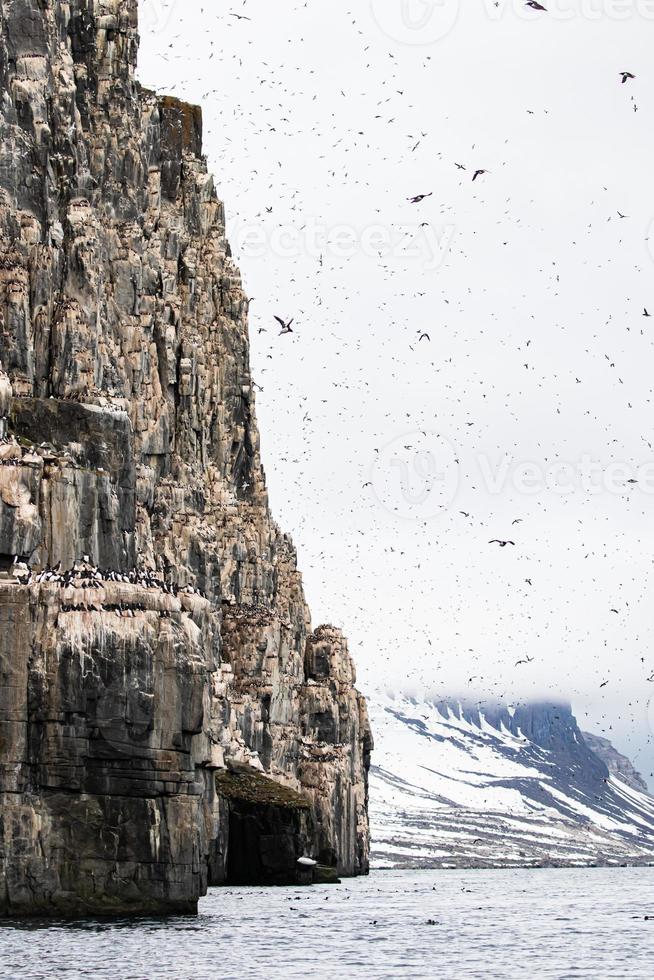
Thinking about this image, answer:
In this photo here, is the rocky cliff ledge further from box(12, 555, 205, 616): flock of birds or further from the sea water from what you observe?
the sea water

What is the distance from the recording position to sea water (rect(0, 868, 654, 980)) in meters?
82.8

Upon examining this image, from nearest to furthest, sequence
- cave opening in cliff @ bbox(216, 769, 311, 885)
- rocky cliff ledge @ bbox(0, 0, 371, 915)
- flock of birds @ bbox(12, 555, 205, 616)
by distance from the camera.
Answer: rocky cliff ledge @ bbox(0, 0, 371, 915), flock of birds @ bbox(12, 555, 205, 616), cave opening in cliff @ bbox(216, 769, 311, 885)

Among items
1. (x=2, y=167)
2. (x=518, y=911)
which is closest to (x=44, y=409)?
(x=2, y=167)

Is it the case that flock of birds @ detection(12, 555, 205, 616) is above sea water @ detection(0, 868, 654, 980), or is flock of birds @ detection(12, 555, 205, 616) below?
above

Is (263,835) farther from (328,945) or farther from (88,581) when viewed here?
(88,581)

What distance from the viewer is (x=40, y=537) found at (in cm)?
12306

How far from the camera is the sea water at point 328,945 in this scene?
82.8 metres

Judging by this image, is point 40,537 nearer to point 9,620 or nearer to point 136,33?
point 9,620

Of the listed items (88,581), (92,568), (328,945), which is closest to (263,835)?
(328,945)

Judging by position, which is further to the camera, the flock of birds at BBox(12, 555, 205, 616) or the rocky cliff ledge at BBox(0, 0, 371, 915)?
the flock of birds at BBox(12, 555, 205, 616)

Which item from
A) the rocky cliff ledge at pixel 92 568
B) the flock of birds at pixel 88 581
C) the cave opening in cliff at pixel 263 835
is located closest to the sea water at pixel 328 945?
the rocky cliff ledge at pixel 92 568

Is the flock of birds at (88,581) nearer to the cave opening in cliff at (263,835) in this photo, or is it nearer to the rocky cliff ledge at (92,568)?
the rocky cliff ledge at (92,568)

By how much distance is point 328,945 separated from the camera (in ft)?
330

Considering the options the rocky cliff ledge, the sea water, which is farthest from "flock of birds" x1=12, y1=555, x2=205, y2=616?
the sea water
